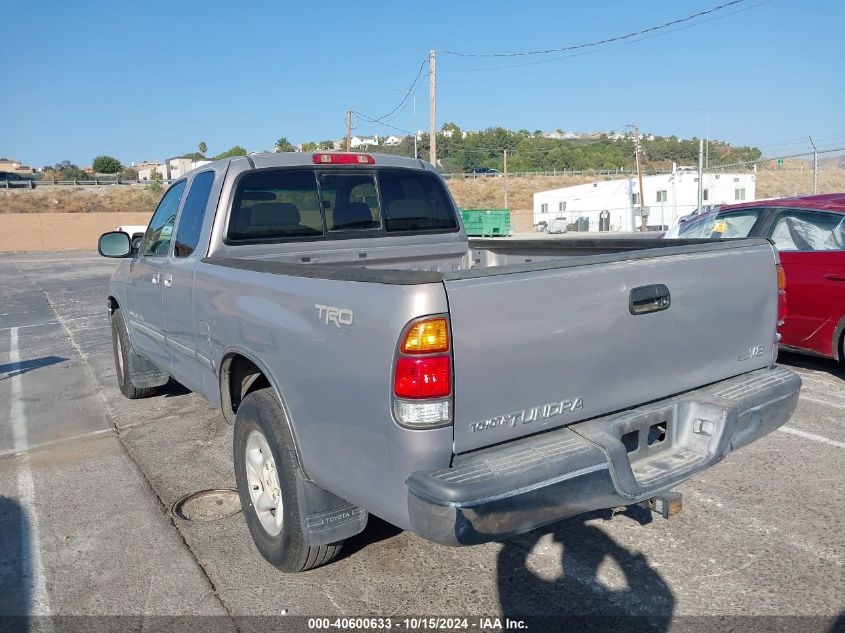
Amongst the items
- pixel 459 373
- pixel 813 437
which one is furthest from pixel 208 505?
pixel 813 437

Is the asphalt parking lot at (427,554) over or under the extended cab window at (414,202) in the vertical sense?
under

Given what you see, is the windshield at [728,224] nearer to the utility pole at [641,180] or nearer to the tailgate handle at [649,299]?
the tailgate handle at [649,299]

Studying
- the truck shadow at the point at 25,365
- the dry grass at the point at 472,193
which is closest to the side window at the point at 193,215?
the truck shadow at the point at 25,365

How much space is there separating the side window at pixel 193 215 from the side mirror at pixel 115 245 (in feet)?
4.36

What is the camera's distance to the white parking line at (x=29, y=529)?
3.41 m

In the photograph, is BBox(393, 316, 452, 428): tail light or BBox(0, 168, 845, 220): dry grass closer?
BBox(393, 316, 452, 428): tail light

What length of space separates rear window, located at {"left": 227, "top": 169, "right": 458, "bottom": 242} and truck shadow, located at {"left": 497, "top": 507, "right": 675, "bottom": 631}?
7.65 feet

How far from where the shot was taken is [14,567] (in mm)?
3711

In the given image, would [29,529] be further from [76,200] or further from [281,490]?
[76,200]

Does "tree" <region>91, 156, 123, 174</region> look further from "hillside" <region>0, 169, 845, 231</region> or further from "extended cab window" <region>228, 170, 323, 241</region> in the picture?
"extended cab window" <region>228, 170, 323, 241</region>

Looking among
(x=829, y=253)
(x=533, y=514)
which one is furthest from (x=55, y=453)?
(x=829, y=253)

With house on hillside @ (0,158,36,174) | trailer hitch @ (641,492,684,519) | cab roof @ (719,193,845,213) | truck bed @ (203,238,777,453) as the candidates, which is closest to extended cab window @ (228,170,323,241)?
truck bed @ (203,238,777,453)

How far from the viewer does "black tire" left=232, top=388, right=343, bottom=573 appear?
3.20m

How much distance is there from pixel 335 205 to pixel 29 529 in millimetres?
2717
